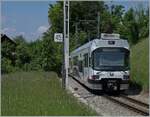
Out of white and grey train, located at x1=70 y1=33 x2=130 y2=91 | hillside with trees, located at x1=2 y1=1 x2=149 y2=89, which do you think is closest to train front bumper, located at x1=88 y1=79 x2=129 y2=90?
white and grey train, located at x1=70 y1=33 x2=130 y2=91

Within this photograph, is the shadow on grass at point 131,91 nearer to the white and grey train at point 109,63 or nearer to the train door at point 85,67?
the train door at point 85,67

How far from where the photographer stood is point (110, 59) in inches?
998

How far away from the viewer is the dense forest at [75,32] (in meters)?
52.4

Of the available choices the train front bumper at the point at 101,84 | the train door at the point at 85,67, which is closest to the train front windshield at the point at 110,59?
the train front bumper at the point at 101,84

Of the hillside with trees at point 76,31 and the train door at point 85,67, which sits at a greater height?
the hillside with trees at point 76,31

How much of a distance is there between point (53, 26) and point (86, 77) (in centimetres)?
5383

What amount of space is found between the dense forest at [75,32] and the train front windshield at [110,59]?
22414 millimetres

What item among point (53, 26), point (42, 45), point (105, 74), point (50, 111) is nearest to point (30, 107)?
point (50, 111)

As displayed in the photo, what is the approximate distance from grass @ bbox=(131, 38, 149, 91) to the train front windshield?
7.20 ft

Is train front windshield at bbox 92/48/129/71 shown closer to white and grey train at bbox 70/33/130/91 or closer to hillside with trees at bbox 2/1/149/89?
white and grey train at bbox 70/33/130/91

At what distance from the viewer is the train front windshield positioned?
25344mm

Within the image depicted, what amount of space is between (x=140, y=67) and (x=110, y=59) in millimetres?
7159

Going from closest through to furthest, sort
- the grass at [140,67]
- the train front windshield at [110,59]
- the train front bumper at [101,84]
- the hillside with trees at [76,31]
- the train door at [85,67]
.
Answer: the train front windshield at [110,59], the train front bumper at [101,84], the train door at [85,67], the grass at [140,67], the hillside with trees at [76,31]

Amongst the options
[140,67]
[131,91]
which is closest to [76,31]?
[140,67]
